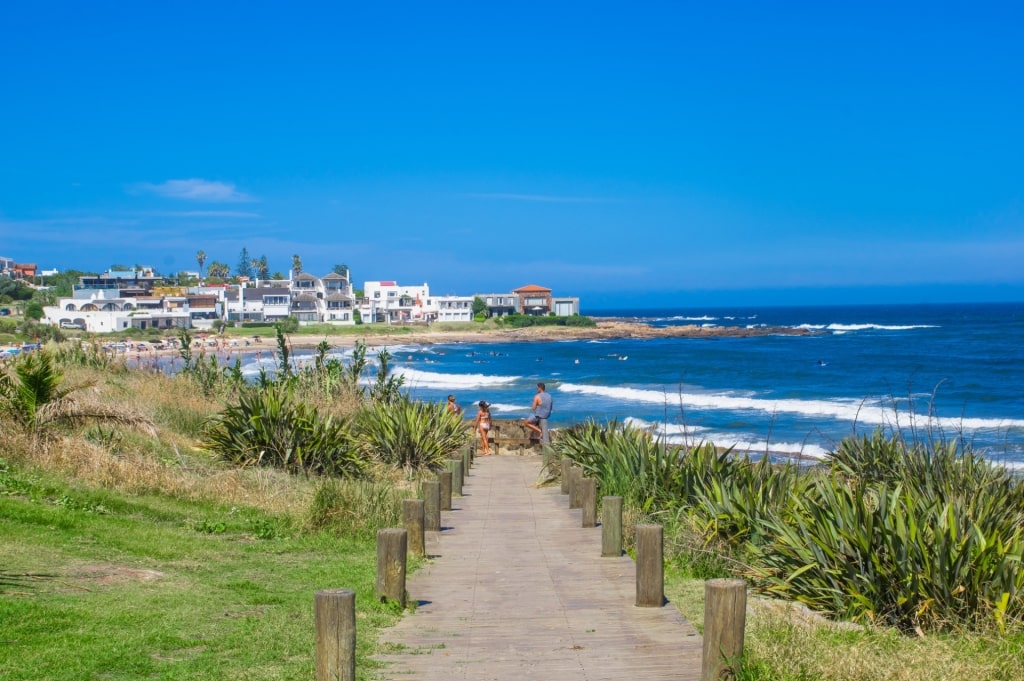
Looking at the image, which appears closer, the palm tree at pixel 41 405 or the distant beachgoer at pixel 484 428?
the palm tree at pixel 41 405

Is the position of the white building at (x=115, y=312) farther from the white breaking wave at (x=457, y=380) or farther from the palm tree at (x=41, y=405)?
the palm tree at (x=41, y=405)

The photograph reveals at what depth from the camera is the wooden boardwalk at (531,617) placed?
7.21 metres

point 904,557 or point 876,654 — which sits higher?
point 904,557

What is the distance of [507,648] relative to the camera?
7688 millimetres

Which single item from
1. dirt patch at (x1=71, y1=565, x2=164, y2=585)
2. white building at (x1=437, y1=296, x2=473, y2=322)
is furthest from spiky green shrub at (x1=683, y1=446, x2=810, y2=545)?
white building at (x1=437, y1=296, x2=473, y2=322)

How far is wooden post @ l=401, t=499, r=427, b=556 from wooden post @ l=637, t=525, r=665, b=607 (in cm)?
285

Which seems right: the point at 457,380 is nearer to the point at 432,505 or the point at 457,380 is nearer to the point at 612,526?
the point at 432,505

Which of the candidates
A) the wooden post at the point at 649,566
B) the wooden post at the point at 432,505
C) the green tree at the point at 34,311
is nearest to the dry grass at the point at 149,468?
the wooden post at the point at 432,505

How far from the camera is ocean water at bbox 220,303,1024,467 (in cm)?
3244

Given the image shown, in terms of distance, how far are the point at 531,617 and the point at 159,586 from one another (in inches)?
120

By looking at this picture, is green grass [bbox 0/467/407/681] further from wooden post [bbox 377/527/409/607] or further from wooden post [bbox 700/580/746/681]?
wooden post [bbox 700/580/746/681]

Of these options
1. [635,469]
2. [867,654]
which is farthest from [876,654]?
[635,469]

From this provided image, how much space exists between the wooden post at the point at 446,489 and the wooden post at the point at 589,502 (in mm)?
2342

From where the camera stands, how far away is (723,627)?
6.44 meters
